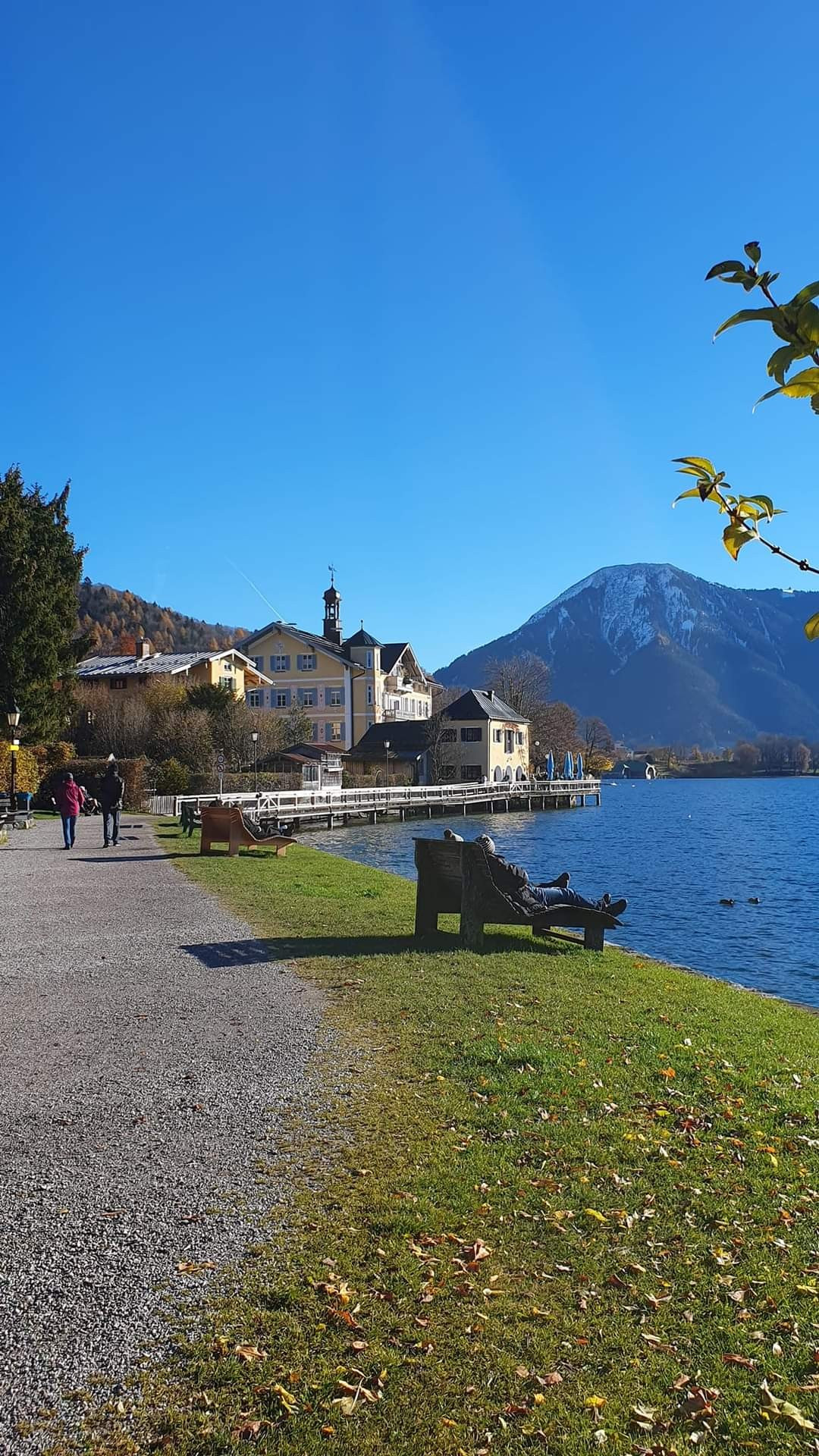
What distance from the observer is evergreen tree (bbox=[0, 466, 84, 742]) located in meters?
35.8

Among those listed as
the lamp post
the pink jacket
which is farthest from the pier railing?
the pink jacket

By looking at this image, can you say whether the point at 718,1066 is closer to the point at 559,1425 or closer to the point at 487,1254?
the point at 487,1254

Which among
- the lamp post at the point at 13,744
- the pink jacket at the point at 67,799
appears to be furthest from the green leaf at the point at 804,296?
the lamp post at the point at 13,744

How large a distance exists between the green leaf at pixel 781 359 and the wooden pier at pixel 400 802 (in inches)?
1492

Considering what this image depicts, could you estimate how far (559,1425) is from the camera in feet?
10.6

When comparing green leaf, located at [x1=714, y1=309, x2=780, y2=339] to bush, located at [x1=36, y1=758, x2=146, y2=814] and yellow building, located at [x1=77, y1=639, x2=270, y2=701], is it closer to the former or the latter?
bush, located at [x1=36, y1=758, x2=146, y2=814]

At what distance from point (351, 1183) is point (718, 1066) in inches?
141

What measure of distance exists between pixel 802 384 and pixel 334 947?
10.8 meters

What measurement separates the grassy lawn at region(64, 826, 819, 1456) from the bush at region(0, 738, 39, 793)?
1281 inches

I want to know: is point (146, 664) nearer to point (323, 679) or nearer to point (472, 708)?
point (323, 679)

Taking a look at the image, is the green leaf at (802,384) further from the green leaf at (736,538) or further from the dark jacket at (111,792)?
the dark jacket at (111,792)

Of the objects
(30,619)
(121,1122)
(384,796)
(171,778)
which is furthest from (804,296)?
(384,796)

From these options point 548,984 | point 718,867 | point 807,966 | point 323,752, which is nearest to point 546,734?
point 323,752

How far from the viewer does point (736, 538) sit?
6.34 ft
